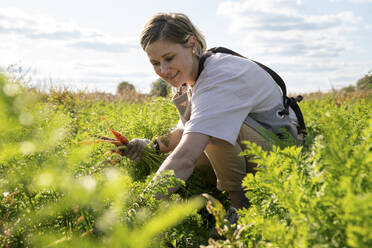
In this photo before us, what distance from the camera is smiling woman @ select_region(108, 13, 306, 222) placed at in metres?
2.74

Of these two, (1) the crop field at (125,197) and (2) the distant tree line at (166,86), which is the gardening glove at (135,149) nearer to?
(1) the crop field at (125,197)

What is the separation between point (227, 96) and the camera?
285 cm

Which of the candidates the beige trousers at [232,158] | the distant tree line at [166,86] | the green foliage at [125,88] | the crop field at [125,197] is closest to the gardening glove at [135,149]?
the beige trousers at [232,158]

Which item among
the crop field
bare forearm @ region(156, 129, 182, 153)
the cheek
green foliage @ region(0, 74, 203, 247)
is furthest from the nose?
the crop field

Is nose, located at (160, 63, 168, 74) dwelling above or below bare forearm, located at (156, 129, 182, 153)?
above

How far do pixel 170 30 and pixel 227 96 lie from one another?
0.78 m

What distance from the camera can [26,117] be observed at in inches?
23.9

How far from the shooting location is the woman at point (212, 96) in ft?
8.87

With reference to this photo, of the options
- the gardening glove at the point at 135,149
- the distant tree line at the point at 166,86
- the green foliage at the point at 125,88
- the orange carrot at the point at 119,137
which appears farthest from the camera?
the green foliage at the point at 125,88

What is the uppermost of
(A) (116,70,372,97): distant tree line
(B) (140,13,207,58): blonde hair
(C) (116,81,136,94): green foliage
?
(B) (140,13,207,58): blonde hair

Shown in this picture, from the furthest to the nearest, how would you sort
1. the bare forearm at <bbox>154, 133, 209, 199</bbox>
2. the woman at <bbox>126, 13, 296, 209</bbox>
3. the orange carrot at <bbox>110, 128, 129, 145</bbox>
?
the orange carrot at <bbox>110, 128, 129, 145</bbox>
the woman at <bbox>126, 13, 296, 209</bbox>
the bare forearm at <bbox>154, 133, 209, 199</bbox>

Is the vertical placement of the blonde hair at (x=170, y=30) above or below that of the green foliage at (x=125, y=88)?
above

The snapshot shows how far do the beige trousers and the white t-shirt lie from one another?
0.72ft

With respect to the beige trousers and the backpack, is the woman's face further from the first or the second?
the beige trousers
